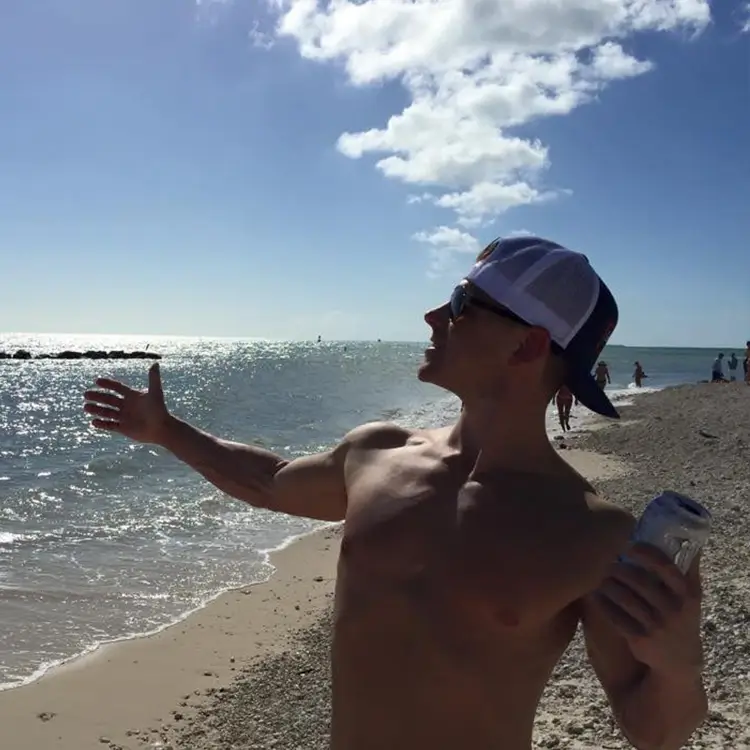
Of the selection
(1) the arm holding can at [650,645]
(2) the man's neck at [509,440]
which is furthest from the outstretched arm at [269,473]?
(1) the arm holding can at [650,645]

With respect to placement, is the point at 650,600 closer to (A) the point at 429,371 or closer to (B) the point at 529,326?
(B) the point at 529,326

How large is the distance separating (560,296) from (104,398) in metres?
1.76

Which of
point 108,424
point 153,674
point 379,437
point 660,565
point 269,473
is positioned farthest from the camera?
point 153,674

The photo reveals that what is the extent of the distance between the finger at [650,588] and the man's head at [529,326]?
0.69m

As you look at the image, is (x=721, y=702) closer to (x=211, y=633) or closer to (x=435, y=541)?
(x=435, y=541)

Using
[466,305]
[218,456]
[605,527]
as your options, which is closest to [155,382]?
[218,456]

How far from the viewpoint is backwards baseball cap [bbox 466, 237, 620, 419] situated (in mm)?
2061

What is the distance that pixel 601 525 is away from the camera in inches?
73.8

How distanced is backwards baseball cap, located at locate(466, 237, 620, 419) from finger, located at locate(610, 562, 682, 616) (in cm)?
70

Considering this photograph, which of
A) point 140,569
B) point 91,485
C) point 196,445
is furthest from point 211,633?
point 91,485

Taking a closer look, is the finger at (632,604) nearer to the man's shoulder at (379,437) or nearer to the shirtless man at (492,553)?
the shirtless man at (492,553)

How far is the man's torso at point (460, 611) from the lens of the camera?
186 cm

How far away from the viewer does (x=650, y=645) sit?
4.99ft

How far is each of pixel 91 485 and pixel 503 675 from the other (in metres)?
17.3
